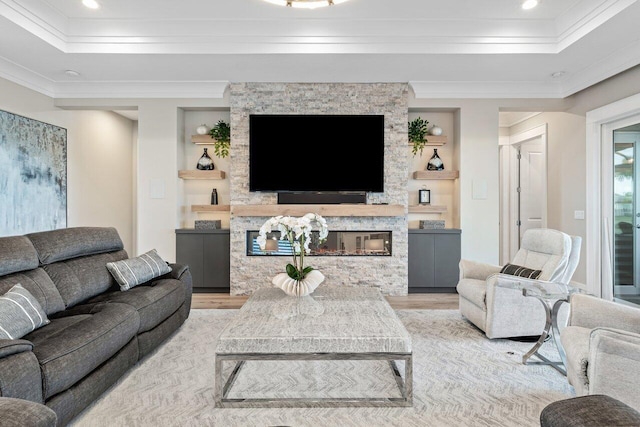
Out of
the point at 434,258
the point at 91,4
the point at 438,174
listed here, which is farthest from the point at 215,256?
the point at 438,174

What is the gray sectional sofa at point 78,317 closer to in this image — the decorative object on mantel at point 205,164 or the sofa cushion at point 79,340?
the sofa cushion at point 79,340

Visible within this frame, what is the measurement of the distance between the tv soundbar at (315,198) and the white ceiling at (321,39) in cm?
143

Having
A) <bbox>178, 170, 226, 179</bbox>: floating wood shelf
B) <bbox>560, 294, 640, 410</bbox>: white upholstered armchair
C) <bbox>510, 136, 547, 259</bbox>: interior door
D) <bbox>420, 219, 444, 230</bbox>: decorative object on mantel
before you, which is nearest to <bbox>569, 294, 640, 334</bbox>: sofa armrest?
<bbox>560, 294, 640, 410</bbox>: white upholstered armchair

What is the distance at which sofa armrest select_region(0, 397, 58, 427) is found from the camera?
1133mm

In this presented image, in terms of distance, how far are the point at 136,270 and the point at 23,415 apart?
2190mm

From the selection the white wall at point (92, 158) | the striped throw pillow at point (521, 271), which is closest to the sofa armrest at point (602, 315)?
the striped throw pillow at point (521, 271)

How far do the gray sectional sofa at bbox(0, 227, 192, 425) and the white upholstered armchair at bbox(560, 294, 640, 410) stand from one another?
234cm

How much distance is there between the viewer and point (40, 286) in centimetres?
252

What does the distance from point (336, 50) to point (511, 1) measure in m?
1.63

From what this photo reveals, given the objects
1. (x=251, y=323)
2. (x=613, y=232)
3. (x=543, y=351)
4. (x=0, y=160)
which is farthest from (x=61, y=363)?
(x=613, y=232)

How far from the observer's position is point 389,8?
11.9 ft

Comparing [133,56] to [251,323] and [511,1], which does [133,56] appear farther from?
[511,1]

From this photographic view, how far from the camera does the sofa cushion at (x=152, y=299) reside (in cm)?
274

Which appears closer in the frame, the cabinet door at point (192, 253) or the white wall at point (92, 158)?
the white wall at point (92, 158)
